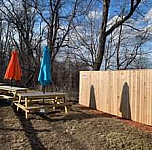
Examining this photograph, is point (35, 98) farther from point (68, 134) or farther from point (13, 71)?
point (68, 134)

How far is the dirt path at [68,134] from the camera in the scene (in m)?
3.94

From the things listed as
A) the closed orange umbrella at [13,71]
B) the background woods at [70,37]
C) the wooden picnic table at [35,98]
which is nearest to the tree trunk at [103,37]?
the background woods at [70,37]

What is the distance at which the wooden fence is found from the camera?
591cm

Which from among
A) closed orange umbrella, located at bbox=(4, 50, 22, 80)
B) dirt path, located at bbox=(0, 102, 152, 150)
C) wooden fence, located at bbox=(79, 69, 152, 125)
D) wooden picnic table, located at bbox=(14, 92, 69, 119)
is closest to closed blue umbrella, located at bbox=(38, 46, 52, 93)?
wooden picnic table, located at bbox=(14, 92, 69, 119)

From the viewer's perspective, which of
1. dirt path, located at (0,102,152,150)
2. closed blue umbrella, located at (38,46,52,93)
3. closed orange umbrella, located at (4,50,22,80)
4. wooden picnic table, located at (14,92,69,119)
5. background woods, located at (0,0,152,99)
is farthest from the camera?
background woods, located at (0,0,152,99)

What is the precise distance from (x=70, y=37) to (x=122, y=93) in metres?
10.0

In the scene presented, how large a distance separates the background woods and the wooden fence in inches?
92.1

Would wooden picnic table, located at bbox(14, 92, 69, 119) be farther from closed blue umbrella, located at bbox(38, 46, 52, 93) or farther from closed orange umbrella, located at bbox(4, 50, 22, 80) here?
closed orange umbrella, located at bbox(4, 50, 22, 80)

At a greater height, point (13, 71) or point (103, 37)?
point (103, 37)

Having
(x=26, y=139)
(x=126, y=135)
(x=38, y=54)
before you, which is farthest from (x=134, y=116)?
(x=38, y=54)

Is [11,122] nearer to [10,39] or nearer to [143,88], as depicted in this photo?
[143,88]

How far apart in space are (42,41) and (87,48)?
3.75 meters

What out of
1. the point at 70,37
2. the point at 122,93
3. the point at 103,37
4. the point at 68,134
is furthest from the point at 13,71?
the point at 70,37

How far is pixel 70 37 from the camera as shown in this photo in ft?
52.6
